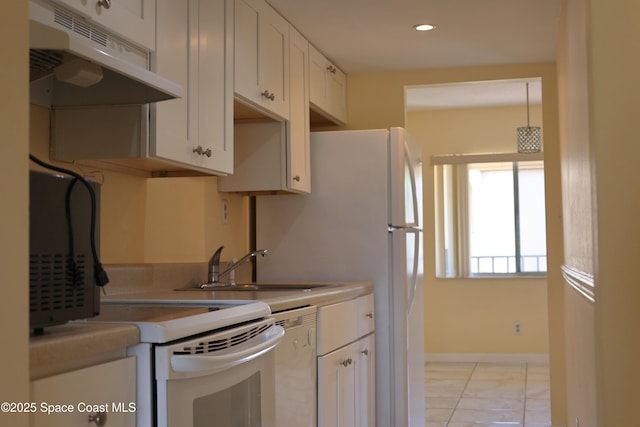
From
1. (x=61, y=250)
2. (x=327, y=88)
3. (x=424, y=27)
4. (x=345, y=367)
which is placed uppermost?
(x=424, y=27)

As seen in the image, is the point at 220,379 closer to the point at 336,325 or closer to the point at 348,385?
the point at 336,325

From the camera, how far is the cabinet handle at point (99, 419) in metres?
1.42

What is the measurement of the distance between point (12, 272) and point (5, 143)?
0.58ft

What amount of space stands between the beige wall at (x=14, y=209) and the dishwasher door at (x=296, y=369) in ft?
4.92

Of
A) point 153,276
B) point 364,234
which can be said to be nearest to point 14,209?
point 153,276

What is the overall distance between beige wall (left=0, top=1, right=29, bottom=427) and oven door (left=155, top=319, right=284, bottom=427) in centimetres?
54

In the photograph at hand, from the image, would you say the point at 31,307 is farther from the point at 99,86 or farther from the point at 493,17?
the point at 493,17

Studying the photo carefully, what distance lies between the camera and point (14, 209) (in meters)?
1.10

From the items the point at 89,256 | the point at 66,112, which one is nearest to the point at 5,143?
the point at 89,256

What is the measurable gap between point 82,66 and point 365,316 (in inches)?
94.4

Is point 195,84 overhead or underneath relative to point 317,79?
underneath

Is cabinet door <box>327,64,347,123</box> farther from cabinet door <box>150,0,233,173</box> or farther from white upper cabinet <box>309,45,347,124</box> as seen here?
cabinet door <box>150,0,233,173</box>

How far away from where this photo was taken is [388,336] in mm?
4148

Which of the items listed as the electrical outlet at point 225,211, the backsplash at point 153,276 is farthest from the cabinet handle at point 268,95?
the backsplash at point 153,276
